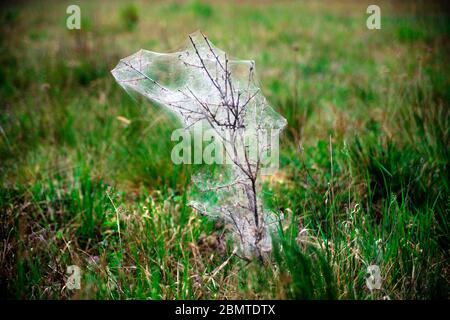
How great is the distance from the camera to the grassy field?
5.74ft

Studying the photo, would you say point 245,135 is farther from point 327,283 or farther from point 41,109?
point 41,109

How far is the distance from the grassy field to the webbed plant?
123 millimetres

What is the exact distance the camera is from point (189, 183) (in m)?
A: 2.64

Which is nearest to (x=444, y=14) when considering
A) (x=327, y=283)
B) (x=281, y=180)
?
(x=281, y=180)

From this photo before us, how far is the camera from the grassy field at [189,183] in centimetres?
175

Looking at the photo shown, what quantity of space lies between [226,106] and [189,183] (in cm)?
102

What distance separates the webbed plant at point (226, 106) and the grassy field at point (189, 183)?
0.40 ft

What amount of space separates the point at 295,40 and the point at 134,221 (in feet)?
18.0

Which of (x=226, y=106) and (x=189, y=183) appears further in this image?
(x=189, y=183)

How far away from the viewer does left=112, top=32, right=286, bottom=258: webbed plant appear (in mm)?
1733

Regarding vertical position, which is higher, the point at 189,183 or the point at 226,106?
the point at 226,106

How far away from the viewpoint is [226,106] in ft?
5.65
